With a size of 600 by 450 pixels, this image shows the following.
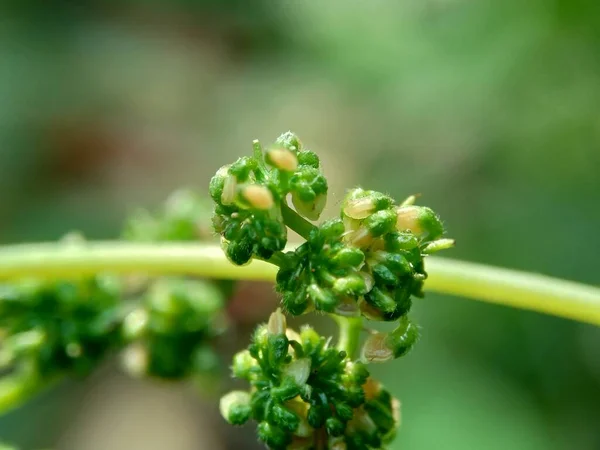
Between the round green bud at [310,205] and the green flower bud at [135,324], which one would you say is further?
the green flower bud at [135,324]

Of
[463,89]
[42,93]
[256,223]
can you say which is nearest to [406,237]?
[256,223]

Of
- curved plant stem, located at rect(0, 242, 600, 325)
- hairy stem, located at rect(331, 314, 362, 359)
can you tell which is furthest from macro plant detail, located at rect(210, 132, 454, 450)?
curved plant stem, located at rect(0, 242, 600, 325)

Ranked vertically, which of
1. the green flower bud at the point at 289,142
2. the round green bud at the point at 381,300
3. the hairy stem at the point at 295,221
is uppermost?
the green flower bud at the point at 289,142

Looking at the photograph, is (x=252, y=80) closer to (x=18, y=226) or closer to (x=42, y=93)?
(x=42, y=93)

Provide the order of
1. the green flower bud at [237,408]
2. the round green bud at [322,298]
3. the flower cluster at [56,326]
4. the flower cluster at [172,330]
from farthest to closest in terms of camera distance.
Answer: the flower cluster at [172,330] < the flower cluster at [56,326] < the green flower bud at [237,408] < the round green bud at [322,298]

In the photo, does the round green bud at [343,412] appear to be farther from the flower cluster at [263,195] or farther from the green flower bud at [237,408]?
the flower cluster at [263,195]

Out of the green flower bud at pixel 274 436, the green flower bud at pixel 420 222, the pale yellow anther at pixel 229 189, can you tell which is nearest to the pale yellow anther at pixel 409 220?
the green flower bud at pixel 420 222

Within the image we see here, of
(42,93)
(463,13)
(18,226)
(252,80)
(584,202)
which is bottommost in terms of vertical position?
(18,226)
